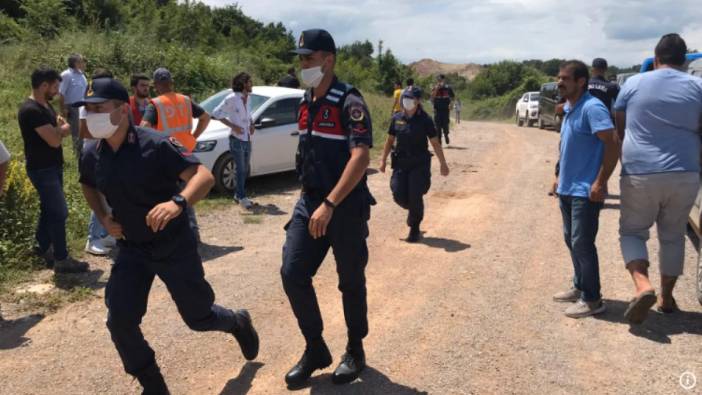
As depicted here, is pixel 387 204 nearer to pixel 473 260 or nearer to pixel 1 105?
pixel 473 260

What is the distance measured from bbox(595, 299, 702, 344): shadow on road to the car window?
21.0ft

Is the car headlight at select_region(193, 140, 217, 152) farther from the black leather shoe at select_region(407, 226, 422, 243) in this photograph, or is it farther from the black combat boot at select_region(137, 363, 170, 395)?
the black combat boot at select_region(137, 363, 170, 395)

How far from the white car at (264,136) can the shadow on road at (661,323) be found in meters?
5.91

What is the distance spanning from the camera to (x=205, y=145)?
29.0 ft

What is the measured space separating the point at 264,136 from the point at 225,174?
3.18 ft

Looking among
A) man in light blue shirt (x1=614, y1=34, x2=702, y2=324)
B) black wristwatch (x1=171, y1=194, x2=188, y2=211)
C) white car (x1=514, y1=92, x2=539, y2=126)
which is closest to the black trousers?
man in light blue shirt (x1=614, y1=34, x2=702, y2=324)

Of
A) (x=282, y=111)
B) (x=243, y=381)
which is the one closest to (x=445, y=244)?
(x=243, y=381)

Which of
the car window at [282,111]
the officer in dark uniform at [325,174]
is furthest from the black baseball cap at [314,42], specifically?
the car window at [282,111]

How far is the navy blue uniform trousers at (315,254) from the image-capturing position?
11.2ft

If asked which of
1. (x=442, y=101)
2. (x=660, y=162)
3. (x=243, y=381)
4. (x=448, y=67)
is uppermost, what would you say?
(x=448, y=67)

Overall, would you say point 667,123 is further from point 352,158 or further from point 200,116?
point 200,116

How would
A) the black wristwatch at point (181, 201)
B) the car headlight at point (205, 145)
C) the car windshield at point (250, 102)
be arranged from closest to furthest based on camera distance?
the black wristwatch at point (181, 201) < the car headlight at point (205, 145) < the car windshield at point (250, 102)

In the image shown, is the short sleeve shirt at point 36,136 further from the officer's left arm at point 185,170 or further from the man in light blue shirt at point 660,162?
the man in light blue shirt at point 660,162

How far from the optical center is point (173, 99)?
616 cm
